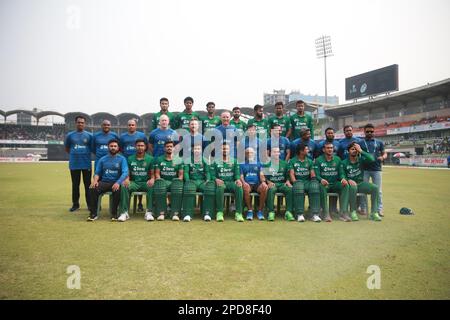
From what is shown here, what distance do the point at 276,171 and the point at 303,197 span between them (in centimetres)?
86

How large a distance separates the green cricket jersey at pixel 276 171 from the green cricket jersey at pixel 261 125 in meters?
1.13

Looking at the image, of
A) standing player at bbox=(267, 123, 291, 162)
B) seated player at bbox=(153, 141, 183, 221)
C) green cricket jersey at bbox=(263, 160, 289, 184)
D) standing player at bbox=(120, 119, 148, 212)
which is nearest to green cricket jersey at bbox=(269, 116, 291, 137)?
standing player at bbox=(267, 123, 291, 162)

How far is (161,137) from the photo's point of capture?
702 centimetres

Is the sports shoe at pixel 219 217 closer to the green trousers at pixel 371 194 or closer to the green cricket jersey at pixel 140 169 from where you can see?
the green cricket jersey at pixel 140 169

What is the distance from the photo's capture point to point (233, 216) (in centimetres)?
660

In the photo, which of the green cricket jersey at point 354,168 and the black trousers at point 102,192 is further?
the green cricket jersey at point 354,168

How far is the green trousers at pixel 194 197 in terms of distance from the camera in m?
6.09

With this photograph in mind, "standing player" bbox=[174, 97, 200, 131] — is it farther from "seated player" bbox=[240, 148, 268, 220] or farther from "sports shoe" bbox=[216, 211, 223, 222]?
"sports shoe" bbox=[216, 211, 223, 222]

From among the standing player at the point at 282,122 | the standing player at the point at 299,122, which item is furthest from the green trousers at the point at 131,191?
the standing player at the point at 299,122

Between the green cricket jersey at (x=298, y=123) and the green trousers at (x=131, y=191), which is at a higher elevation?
the green cricket jersey at (x=298, y=123)

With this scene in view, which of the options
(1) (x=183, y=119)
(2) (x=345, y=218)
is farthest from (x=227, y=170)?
(2) (x=345, y=218)

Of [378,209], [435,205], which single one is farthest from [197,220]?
[435,205]

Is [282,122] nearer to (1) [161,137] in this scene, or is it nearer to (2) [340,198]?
(2) [340,198]
